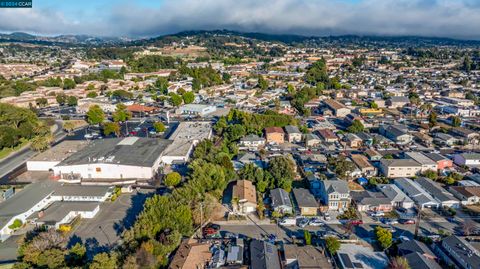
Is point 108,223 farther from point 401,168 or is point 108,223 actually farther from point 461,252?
point 401,168

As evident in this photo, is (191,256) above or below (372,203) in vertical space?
below

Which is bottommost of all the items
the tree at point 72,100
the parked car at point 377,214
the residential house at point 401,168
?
the parked car at point 377,214

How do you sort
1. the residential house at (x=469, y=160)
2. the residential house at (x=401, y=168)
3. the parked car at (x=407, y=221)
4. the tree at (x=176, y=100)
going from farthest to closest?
1. the tree at (x=176, y=100)
2. the residential house at (x=469, y=160)
3. the residential house at (x=401, y=168)
4. the parked car at (x=407, y=221)

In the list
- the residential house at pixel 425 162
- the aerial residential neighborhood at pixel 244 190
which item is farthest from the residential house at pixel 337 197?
the residential house at pixel 425 162

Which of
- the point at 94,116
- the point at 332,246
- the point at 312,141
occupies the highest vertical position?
the point at 94,116

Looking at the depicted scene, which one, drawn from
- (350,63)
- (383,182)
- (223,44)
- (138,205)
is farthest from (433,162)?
(223,44)

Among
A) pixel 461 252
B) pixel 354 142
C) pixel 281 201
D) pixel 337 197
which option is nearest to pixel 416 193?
pixel 337 197

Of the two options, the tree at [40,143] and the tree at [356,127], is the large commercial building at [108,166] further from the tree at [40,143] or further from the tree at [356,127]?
the tree at [356,127]
